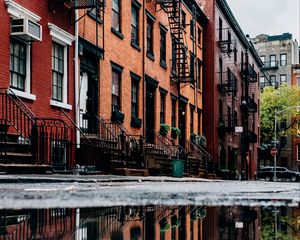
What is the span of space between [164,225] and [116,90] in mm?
→ 19223

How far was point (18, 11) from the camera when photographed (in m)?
14.8

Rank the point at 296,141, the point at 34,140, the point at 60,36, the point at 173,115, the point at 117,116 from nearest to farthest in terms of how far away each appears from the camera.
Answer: the point at 34,140 → the point at 60,36 → the point at 117,116 → the point at 173,115 → the point at 296,141

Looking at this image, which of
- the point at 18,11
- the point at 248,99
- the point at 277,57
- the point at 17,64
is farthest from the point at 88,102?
the point at 277,57

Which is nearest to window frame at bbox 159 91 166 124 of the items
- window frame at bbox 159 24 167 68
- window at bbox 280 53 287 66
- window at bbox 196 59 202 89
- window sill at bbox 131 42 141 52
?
window frame at bbox 159 24 167 68

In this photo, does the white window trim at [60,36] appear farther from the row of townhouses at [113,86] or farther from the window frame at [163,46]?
the window frame at [163,46]

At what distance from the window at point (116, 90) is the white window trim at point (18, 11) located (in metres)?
6.43

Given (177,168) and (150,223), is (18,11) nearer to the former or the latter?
(177,168)

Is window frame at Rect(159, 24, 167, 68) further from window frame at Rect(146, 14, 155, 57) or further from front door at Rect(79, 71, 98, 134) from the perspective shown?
front door at Rect(79, 71, 98, 134)

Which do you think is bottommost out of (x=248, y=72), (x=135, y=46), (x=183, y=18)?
(x=135, y=46)

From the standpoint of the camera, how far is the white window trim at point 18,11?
1434 cm

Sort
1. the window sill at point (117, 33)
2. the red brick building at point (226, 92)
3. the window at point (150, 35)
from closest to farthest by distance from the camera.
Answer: the window sill at point (117, 33) < the window at point (150, 35) < the red brick building at point (226, 92)

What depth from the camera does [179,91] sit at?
31016 millimetres

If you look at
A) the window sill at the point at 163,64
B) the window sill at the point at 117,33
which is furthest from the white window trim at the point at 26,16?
the window sill at the point at 163,64

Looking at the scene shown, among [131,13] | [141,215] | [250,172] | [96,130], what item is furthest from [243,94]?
[141,215]
